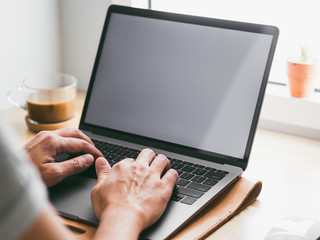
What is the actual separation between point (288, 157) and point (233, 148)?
221 millimetres

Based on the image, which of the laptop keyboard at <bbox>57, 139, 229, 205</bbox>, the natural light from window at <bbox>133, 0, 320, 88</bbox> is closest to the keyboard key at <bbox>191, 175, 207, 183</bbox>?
the laptop keyboard at <bbox>57, 139, 229, 205</bbox>

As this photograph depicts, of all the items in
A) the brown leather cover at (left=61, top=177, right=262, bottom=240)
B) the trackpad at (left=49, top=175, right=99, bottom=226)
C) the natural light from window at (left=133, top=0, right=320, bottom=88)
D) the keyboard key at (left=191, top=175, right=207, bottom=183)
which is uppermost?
the natural light from window at (left=133, top=0, right=320, bottom=88)

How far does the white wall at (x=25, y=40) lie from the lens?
1315mm

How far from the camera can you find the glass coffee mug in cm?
119

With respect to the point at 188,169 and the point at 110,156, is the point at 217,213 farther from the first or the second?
the point at 110,156

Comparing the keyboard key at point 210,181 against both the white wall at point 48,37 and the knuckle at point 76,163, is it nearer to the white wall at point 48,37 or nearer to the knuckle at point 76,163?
the knuckle at point 76,163

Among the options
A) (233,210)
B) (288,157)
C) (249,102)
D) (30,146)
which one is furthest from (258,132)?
(30,146)

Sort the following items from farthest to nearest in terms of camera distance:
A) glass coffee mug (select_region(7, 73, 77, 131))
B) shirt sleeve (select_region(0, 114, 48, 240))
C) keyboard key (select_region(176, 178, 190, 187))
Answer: glass coffee mug (select_region(7, 73, 77, 131)) < keyboard key (select_region(176, 178, 190, 187)) < shirt sleeve (select_region(0, 114, 48, 240))

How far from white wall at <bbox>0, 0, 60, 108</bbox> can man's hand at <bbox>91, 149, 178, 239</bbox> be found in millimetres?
618

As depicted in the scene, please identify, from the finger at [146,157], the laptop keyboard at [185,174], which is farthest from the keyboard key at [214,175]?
the finger at [146,157]

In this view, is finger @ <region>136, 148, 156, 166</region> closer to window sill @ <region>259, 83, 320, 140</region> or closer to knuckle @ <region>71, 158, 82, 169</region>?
knuckle @ <region>71, 158, 82, 169</region>

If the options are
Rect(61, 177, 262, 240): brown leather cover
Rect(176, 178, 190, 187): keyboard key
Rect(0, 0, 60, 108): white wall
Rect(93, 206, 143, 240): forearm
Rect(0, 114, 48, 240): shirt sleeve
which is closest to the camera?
Rect(0, 114, 48, 240): shirt sleeve

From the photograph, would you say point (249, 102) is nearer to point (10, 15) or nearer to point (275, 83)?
point (275, 83)

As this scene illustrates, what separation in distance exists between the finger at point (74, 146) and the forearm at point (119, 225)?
252 millimetres
